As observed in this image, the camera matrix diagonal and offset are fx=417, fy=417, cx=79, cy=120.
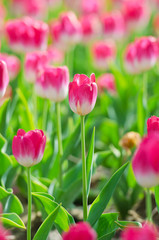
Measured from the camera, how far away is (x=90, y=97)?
1.14m

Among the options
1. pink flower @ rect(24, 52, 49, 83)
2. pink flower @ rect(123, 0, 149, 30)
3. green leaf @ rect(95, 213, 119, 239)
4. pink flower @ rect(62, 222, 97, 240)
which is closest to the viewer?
pink flower @ rect(62, 222, 97, 240)

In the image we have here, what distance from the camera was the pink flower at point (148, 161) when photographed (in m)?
0.82

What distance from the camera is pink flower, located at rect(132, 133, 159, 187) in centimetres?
82

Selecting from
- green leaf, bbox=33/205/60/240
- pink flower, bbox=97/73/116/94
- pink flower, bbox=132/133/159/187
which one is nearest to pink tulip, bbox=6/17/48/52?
pink flower, bbox=97/73/116/94

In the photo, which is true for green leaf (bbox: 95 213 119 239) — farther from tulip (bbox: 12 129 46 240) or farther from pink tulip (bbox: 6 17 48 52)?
pink tulip (bbox: 6 17 48 52)

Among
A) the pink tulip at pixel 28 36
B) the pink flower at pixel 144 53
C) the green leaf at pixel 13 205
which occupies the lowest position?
the green leaf at pixel 13 205

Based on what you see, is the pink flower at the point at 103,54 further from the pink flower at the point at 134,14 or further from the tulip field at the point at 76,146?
the pink flower at the point at 134,14

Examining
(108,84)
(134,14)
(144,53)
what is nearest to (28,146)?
(144,53)

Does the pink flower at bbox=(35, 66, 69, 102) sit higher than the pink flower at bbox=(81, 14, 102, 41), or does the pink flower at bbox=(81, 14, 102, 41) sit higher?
the pink flower at bbox=(81, 14, 102, 41)

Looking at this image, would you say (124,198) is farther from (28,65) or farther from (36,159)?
(28,65)

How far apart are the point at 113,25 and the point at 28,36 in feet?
3.70

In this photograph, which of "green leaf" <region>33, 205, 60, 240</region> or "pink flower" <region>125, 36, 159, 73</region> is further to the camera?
"pink flower" <region>125, 36, 159, 73</region>

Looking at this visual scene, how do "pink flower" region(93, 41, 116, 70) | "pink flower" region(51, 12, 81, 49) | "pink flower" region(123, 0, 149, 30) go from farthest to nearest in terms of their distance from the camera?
"pink flower" region(123, 0, 149, 30) → "pink flower" region(93, 41, 116, 70) → "pink flower" region(51, 12, 81, 49)

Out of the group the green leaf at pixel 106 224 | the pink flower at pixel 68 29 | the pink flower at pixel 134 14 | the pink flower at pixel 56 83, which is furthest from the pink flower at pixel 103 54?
the green leaf at pixel 106 224
